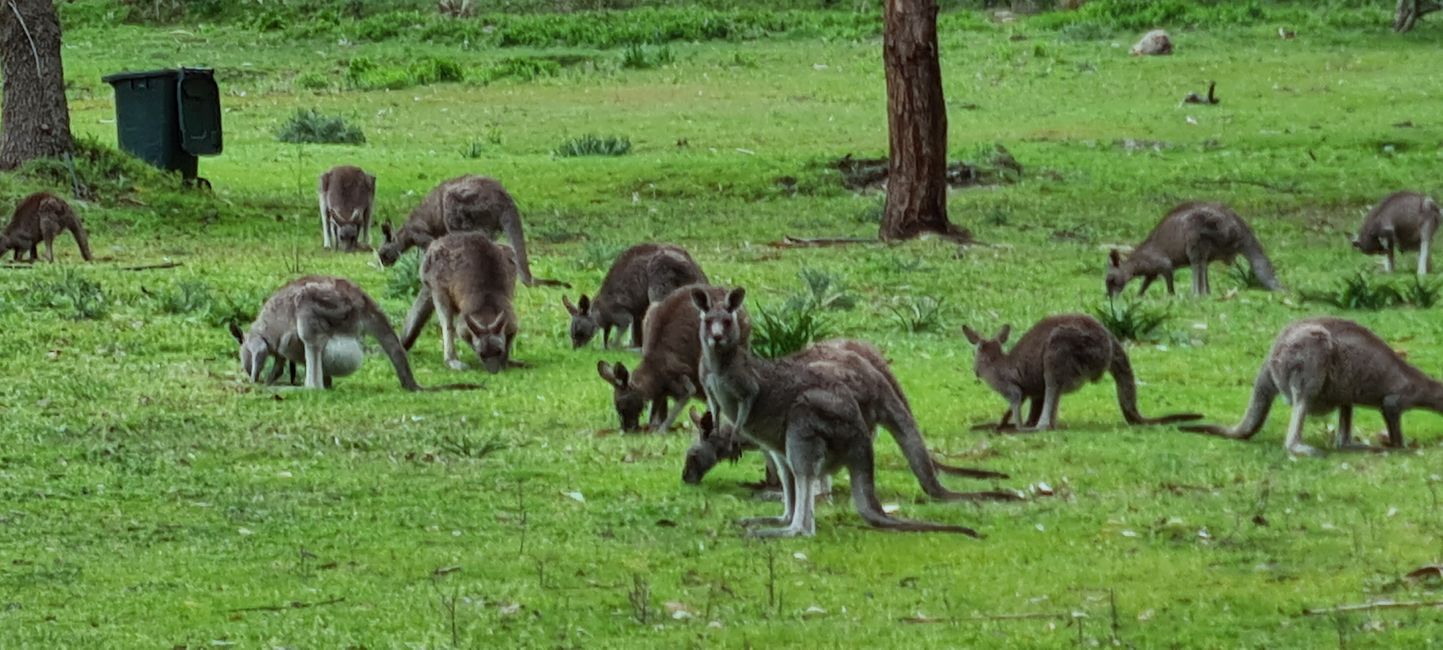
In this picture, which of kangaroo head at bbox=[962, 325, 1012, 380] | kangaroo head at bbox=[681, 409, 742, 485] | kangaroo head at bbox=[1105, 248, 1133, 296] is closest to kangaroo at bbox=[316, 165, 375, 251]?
kangaroo head at bbox=[1105, 248, 1133, 296]

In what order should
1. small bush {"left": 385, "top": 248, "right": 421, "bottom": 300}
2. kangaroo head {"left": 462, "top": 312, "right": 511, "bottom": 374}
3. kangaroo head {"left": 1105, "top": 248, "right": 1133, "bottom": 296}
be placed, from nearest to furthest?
kangaroo head {"left": 462, "top": 312, "right": 511, "bottom": 374}
small bush {"left": 385, "top": 248, "right": 421, "bottom": 300}
kangaroo head {"left": 1105, "top": 248, "right": 1133, "bottom": 296}

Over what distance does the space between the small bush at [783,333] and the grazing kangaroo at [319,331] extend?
7.26 ft

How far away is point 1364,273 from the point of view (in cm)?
1975

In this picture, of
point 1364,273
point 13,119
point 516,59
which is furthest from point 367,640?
point 516,59

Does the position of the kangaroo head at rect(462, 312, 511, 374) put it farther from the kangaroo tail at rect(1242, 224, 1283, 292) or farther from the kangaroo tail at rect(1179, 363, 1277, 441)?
the kangaroo tail at rect(1242, 224, 1283, 292)

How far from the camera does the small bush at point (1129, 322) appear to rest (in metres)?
16.1

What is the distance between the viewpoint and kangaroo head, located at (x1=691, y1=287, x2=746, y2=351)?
32.5 ft

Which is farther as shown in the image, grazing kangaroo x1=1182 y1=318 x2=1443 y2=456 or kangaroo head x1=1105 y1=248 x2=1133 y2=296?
kangaroo head x1=1105 y1=248 x2=1133 y2=296

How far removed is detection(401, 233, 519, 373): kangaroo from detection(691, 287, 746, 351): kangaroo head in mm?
4893

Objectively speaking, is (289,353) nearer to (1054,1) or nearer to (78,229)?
(78,229)

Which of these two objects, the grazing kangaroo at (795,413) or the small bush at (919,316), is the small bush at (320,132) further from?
the grazing kangaroo at (795,413)

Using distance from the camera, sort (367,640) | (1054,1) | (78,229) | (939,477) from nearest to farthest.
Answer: (367,640), (939,477), (78,229), (1054,1)

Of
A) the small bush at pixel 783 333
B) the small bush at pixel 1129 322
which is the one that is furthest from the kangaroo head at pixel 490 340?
the small bush at pixel 1129 322

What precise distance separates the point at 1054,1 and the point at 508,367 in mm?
30780
